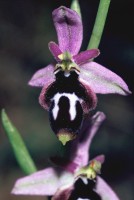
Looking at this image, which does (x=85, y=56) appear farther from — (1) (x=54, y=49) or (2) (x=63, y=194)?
(2) (x=63, y=194)

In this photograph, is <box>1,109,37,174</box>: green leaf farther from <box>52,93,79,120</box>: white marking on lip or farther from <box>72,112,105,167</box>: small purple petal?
<box>52,93,79,120</box>: white marking on lip

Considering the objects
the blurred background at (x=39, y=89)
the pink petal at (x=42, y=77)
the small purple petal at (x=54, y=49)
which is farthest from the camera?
the blurred background at (x=39, y=89)

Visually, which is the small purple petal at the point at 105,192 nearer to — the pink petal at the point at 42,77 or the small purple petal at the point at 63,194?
the small purple petal at the point at 63,194

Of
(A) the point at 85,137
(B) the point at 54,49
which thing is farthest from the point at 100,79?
(A) the point at 85,137

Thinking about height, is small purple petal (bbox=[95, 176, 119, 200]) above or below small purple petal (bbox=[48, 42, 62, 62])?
below

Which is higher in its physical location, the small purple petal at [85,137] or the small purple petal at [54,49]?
the small purple petal at [54,49]

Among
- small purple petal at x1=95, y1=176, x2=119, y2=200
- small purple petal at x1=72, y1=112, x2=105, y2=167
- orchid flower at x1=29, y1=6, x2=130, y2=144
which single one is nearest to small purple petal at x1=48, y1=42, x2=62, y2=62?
orchid flower at x1=29, y1=6, x2=130, y2=144

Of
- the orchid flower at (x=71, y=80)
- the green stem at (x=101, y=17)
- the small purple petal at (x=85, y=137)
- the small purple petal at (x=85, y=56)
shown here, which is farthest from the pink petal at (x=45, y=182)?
the green stem at (x=101, y=17)
